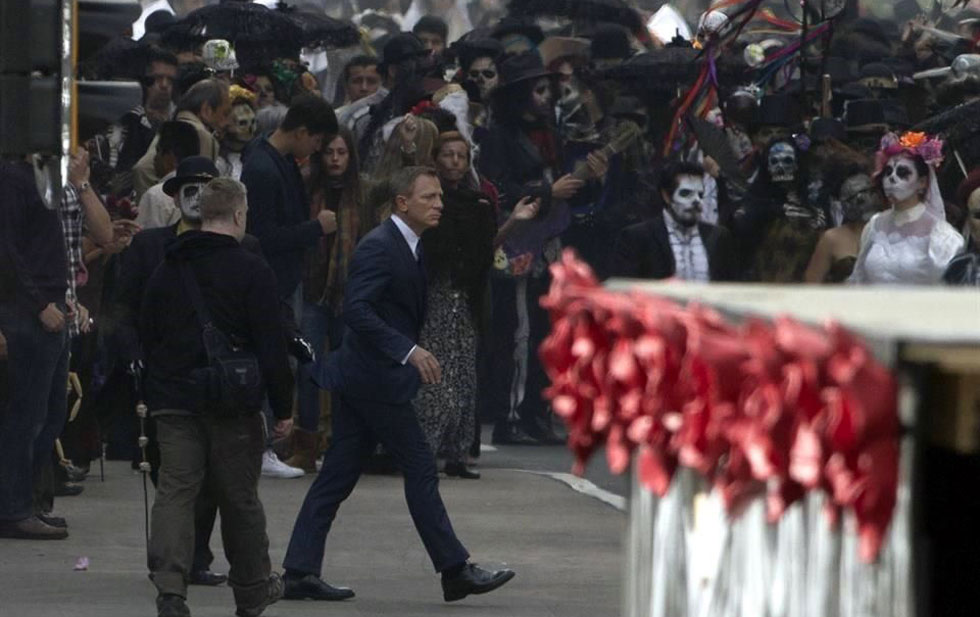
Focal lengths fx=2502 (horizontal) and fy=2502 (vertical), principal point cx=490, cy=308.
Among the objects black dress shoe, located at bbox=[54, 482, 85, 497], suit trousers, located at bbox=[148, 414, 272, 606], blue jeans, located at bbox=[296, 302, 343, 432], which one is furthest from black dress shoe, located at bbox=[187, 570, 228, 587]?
blue jeans, located at bbox=[296, 302, 343, 432]

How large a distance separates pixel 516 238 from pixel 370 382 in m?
6.05

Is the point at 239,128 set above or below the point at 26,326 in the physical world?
above

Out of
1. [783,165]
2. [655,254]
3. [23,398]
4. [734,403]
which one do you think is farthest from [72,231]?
[734,403]

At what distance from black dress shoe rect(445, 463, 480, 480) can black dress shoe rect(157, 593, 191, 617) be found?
514cm

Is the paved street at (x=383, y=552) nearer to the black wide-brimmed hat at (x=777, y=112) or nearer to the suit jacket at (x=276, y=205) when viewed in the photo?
the suit jacket at (x=276, y=205)

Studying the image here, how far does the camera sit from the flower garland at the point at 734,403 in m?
2.24

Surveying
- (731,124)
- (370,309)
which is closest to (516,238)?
(731,124)

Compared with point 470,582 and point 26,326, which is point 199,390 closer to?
point 470,582

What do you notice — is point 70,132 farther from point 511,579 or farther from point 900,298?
point 900,298

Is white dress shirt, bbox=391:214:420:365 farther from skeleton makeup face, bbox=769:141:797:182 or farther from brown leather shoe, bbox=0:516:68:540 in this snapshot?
skeleton makeup face, bbox=769:141:797:182

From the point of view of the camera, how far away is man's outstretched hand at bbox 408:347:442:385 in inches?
366

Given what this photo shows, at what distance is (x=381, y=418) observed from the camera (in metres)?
9.44

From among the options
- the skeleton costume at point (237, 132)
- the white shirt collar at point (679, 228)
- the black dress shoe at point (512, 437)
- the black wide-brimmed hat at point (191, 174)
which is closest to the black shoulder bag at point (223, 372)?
the black wide-brimmed hat at point (191, 174)

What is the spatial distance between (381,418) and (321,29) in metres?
9.99
